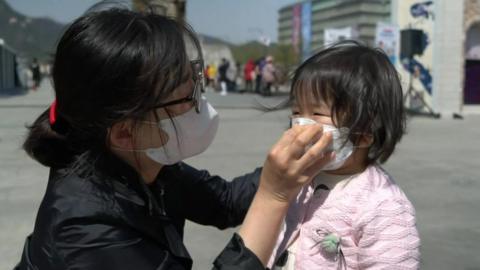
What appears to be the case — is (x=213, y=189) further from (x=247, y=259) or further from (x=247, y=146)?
(x=247, y=146)

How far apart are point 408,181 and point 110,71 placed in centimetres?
586

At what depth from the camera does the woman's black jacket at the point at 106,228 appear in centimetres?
129

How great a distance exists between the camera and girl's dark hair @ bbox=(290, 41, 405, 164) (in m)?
1.66

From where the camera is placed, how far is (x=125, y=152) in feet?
4.97

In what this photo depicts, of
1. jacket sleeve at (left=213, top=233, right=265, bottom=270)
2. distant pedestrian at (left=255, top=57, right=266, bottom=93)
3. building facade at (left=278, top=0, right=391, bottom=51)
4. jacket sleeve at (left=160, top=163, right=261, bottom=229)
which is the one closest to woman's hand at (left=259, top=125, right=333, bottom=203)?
jacket sleeve at (left=213, top=233, right=265, bottom=270)

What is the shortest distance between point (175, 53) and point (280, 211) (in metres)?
0.47

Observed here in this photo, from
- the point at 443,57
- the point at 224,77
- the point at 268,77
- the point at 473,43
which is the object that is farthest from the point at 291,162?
the point at 224,77

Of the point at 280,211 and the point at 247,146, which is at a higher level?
the point at 280,211

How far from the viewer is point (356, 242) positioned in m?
1.62

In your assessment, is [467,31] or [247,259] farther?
[467,31]

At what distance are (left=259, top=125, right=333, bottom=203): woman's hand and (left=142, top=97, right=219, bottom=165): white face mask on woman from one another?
1.04 ft

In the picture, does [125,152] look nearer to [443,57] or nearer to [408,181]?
[408,181]

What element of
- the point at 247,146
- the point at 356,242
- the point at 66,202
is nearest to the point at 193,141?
the point at 66,202

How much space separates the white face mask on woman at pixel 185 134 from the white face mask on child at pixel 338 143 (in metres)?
0.26
